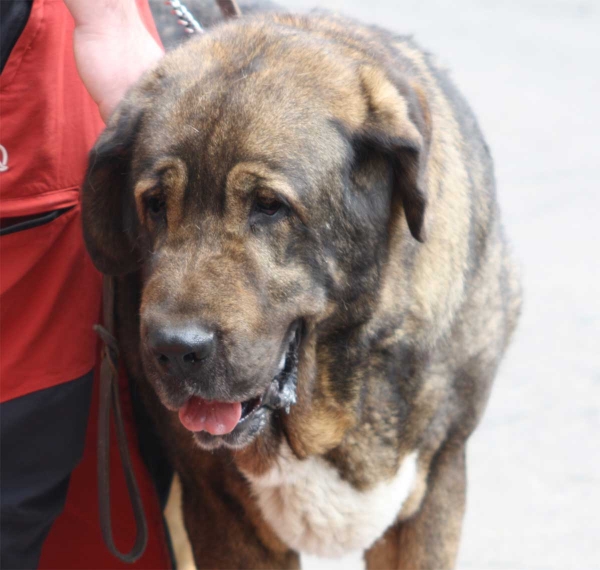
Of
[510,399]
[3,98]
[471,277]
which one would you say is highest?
[3,98]

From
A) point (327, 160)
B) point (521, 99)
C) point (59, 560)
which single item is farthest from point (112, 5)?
point (521, 99)

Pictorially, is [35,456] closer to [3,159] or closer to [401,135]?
[3,159]

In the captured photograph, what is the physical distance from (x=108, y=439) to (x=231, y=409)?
1.77ft

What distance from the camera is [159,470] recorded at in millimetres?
3186

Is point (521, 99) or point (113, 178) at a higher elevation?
point (113, 178)

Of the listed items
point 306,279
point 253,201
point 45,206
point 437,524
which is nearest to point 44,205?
point 45,206

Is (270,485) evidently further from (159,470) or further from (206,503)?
(159,470)

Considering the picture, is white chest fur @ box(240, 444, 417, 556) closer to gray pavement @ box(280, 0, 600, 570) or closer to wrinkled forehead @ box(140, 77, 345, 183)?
wrinkled forehead @ box(140, 77, 345, 183)

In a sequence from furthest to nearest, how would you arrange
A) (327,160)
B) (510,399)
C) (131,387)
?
(510,399) → (131,387) → (327,160)

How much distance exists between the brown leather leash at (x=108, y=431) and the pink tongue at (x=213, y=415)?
41 cm

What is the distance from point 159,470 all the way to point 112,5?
1386 millimetres

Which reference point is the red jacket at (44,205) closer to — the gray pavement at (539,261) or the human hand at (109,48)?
the human hand at (109,48)

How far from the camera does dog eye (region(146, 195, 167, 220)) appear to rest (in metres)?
2.38

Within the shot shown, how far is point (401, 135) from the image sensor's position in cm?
235
